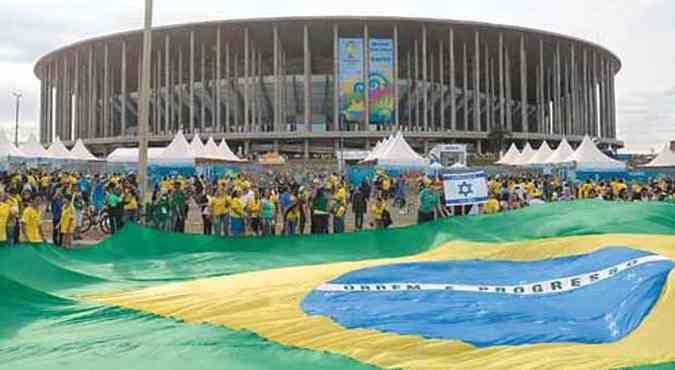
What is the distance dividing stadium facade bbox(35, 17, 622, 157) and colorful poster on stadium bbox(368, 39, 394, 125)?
0.34 ft

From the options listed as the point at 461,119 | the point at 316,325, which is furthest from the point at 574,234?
the point at 461,119

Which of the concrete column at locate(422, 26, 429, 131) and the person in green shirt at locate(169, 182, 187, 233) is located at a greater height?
the concrete column at locate(422, 26, 429, 131)

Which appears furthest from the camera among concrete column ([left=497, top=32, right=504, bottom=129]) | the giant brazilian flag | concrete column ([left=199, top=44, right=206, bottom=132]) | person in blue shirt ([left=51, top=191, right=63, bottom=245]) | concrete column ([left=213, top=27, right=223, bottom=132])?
concrete column ([left=199, top=44, right=206, bottom=132])

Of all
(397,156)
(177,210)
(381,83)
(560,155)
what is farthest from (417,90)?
(177,210)

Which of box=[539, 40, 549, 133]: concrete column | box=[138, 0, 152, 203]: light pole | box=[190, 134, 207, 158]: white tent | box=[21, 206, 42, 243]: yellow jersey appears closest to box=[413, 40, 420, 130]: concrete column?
box=[539, 40, 549, 133]: concrete column

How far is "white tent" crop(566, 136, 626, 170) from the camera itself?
3255 cm

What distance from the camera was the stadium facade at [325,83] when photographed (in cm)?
6950

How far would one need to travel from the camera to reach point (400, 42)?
250ft

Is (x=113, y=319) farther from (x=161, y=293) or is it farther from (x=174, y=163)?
(x=174, y=163)

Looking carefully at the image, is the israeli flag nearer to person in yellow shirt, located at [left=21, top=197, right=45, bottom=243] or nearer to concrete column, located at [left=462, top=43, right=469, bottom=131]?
person in yellow shirt, located at [left=21, top=197, right=45, bottom=243]

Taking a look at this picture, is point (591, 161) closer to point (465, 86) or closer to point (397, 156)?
point (397, 156)

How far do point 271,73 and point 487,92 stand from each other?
25495 millimetres

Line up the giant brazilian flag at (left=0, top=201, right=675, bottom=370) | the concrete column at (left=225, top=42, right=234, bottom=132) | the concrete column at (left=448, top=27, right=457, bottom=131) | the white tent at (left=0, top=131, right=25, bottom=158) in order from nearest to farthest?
1. the giant brazilian flag at (left=0, top=201, right=675, bottom=370)
2. the white tent at (left=0, top=131, right=25, bottom=158)
3. the concrete column at (left=448, top=27, right=457, bottom=131)
4. the concrete column at (left=225, top=42, right=234, bottom=132)

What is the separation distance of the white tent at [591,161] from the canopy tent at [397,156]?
740 centimetres
